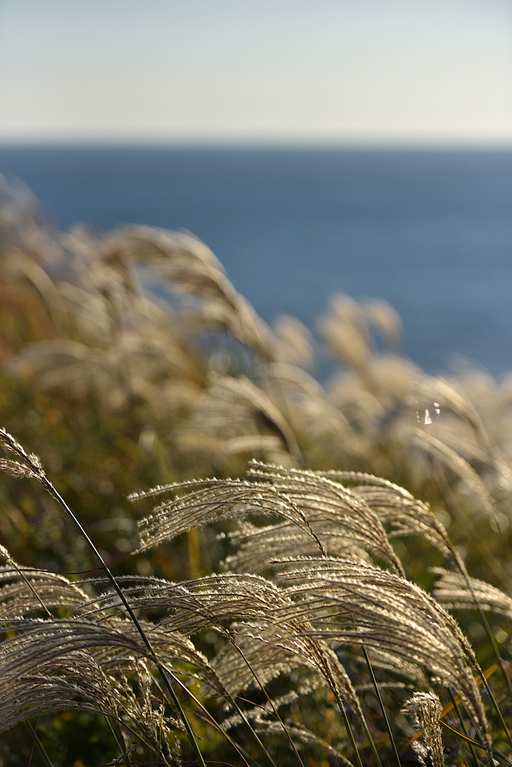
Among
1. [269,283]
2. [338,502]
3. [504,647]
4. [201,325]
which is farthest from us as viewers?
[269,283]

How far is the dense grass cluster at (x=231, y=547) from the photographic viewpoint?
107 centimetres

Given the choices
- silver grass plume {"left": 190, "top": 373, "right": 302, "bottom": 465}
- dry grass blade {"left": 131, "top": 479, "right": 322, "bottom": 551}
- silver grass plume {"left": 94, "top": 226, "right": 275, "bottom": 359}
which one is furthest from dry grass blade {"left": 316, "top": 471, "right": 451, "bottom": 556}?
silver grass plume {"left": 94, "top": 226, "right": 275, "bottom": 359}

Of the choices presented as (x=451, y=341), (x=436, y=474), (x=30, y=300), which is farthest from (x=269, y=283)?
(x=436, y=474)

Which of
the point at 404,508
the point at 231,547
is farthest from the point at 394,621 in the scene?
the point at 231,547

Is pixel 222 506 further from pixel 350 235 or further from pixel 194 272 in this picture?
pixel 350 235

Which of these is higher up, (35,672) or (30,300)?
(30,300)

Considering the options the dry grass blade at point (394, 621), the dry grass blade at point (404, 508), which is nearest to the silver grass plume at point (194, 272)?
the dry grass blade at point (404, 508)

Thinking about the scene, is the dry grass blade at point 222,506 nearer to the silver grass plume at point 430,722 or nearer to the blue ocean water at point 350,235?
the silver grass plume at point 430,722

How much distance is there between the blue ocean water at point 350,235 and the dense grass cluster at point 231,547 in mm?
1681

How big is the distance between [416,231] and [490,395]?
93.2m

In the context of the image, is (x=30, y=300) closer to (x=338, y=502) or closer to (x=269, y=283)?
(x=338, y=502)

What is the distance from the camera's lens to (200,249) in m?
3.17

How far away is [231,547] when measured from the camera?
9.29ft

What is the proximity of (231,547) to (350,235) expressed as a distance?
286 feet
